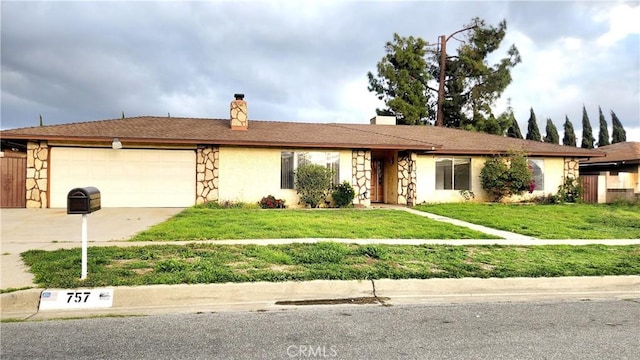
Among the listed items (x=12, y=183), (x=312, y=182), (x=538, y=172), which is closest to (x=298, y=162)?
(x=312, y=182)

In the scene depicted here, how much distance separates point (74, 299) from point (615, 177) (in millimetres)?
23017

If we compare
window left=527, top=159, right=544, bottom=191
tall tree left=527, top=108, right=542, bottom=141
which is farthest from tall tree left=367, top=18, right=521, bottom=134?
window left=527, top=159, right=544, bottom=191

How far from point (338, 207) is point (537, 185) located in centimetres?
941

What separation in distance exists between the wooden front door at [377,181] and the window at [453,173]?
2709 mm

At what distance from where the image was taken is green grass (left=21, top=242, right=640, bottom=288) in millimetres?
5836

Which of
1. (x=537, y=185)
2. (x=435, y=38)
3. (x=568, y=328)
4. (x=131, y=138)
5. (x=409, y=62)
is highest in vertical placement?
(x=435, y=38)

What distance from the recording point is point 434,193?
60.4 ft

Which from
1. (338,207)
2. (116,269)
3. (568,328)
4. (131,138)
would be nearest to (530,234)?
(568,328)

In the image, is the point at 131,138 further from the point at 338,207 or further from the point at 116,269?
the point at 116,269

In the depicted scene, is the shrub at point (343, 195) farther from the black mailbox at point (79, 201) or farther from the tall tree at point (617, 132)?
the tall tree at point (617, 132)

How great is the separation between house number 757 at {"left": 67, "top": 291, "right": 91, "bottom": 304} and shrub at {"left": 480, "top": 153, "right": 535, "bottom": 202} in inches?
644

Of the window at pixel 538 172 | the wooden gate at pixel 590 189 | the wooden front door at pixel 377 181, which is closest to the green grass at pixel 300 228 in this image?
the wooden front door at pixel 377 181

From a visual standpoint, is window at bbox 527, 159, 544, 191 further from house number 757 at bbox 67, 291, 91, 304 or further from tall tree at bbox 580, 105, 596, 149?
tall tree at bbox 580, 105, 596, 149

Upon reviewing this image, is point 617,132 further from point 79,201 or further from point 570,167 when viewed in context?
point 79,201
